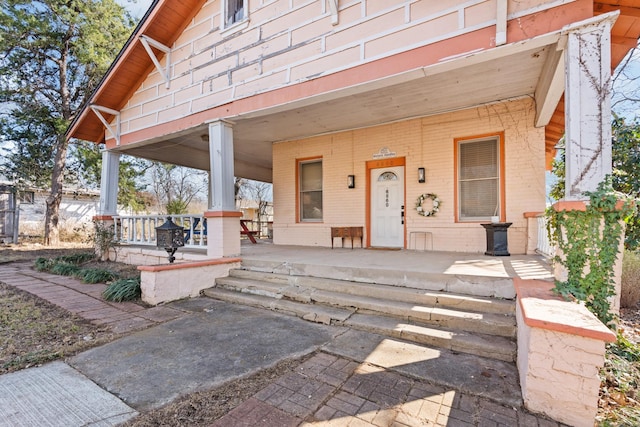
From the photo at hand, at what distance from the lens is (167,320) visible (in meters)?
3.63

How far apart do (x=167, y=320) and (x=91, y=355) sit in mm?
944

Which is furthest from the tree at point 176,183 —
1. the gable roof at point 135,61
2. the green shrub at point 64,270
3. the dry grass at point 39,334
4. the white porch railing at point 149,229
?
the dry grass at point 39,334

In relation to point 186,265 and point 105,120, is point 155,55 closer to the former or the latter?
point 105,120

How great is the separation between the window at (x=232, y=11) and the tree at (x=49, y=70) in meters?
7.31

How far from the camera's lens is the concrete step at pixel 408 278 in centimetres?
327

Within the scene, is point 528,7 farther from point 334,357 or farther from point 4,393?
point 4,393

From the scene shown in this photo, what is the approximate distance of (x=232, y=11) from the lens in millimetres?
5672

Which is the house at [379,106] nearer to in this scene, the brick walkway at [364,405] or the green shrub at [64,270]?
the brick walkway at [364,405]

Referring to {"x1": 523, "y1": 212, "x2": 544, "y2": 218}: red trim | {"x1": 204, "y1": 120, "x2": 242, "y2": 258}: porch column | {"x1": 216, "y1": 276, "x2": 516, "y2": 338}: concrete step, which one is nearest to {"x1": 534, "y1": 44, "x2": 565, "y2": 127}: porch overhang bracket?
{"x1": 523, "y1": 212, "x2": 544, "y2": 218}: red trim

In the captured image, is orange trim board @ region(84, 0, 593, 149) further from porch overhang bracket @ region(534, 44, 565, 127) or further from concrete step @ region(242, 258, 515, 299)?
concrete step @ region(242, 258, 515, 299)

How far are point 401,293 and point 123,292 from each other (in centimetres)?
393

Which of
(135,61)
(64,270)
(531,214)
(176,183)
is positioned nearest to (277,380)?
(531,214)

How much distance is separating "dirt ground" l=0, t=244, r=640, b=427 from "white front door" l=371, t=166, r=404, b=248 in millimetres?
3728

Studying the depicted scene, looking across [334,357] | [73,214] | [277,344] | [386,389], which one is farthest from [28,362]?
[73,214]
